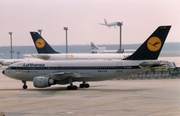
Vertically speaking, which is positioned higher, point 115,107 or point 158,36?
point 158,36

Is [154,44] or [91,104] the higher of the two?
[154,44]

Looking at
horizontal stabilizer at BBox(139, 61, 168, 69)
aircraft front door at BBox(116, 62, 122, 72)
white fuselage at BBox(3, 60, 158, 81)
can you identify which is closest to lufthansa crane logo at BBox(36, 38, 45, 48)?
white fuselage at BBox(3, 60, 158, 81)

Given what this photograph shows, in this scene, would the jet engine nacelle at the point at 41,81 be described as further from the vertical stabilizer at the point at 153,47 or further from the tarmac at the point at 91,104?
the vertical stabilizer at the point at 153,47

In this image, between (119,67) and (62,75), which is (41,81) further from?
(119,67)

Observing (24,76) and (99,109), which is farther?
(24,76)

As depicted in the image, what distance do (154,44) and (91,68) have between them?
6.89 meters

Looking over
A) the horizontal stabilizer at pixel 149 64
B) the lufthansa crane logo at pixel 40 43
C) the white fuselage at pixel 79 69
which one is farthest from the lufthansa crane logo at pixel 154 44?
the lufthansa crane logo at pixel 40 43

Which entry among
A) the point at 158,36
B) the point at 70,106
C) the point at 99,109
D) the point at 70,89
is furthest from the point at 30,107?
the point at 158,36

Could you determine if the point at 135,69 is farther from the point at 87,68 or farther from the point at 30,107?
the point at 30,107

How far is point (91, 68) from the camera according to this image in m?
44.8

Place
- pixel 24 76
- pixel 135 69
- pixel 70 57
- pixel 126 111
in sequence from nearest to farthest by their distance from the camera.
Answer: pixel 126 111
pixel 135 69
pixel 24 76
pixel 70 57

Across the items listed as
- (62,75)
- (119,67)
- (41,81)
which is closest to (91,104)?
(119,67)

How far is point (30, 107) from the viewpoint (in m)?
30.5

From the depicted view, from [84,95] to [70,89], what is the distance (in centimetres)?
644
